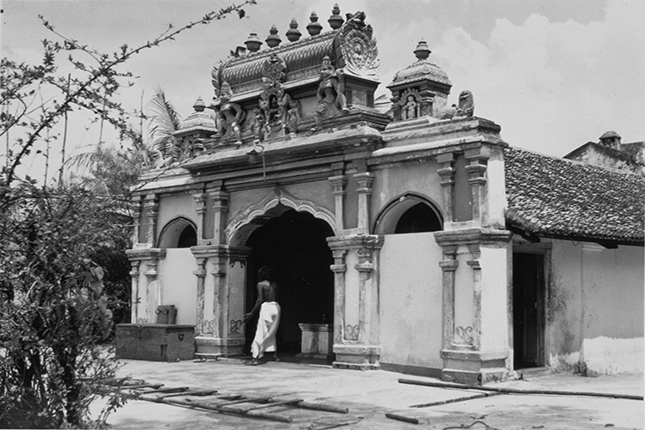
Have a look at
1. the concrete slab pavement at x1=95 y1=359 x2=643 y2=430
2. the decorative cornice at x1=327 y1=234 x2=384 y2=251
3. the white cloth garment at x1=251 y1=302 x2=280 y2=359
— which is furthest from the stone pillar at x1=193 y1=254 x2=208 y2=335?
the decorative cornice at x1=327 y1=234 x2=384 y2=251

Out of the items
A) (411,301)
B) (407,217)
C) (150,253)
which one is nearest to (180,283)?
(150,253)

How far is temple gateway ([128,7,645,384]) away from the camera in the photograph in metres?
12.9

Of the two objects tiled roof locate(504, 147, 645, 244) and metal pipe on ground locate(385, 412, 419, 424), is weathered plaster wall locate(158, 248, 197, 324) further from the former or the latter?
metal pipe on ground locate(385, 412, 419, 424)

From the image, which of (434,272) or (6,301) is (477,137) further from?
(6,301)

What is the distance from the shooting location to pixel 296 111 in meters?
15.7

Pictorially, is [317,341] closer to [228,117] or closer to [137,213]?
[228,117]

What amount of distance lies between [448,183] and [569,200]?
3.10m

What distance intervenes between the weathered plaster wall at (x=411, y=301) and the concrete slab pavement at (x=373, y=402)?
421 mm

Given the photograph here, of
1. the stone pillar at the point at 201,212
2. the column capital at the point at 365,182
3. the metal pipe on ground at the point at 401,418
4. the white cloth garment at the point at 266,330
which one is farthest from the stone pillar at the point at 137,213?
the metal pipe on ground at the point at 401,418

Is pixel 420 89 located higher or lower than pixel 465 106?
higher

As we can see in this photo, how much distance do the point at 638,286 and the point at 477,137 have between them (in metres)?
5.38

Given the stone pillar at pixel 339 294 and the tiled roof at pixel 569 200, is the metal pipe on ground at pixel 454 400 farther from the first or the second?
the stone pillar at pixel 339 294

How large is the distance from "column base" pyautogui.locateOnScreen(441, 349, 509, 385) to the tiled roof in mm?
2006

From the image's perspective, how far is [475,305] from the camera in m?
12.6
